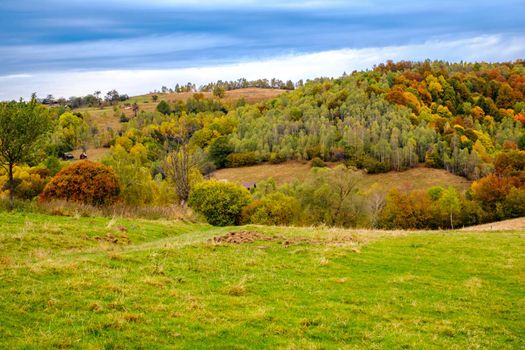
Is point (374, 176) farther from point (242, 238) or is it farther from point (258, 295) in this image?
point (258, 295)

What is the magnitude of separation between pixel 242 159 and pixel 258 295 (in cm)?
15650

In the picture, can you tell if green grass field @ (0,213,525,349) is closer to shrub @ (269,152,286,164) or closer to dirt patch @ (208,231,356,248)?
dirt patch @ (208,231,356,248)

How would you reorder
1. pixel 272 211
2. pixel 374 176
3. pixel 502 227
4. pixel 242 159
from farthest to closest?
pixel 242 159 → pixel 374 176 → pixel 272 211 → pixel 502 227

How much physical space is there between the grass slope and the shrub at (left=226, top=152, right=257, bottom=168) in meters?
2.82

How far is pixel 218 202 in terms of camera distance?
66.1 metres

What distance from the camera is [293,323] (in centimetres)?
1223

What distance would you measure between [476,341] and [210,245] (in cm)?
1132

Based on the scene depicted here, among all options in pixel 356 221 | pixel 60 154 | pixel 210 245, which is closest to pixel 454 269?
pixel 210 245

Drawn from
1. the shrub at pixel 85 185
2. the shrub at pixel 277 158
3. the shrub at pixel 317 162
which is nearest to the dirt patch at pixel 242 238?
the shrub at pixel 85 185

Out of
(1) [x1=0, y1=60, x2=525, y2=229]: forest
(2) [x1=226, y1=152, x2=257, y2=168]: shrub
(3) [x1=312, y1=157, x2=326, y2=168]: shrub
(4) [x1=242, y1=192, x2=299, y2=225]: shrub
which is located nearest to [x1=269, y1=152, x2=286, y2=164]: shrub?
(1) [x1=0, y1=60, x2=525, y2=229]: forest

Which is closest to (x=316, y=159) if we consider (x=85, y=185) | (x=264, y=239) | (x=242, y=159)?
(x=242, y=159)

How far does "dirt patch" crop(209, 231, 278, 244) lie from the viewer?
2206 cm

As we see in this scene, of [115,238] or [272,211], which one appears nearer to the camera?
[115,238]

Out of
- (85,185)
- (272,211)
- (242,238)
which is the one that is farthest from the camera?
(272,211)
